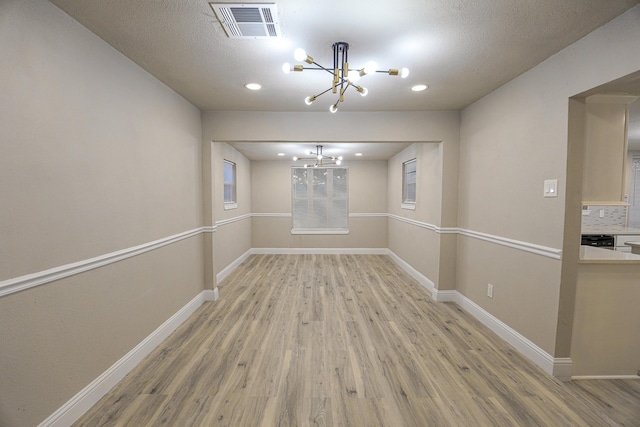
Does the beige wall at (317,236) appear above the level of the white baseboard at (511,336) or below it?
above

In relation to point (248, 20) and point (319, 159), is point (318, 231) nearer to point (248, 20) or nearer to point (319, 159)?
point (319, 159)

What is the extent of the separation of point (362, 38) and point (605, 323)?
280 cm

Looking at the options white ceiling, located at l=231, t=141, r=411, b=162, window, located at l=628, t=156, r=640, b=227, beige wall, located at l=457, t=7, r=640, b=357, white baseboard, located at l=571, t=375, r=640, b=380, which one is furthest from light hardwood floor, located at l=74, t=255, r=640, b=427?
window, located at l=628, t=156, r=640, b=227

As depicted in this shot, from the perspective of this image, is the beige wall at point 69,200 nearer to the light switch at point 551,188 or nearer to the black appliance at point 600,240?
the light switch at point 551,188

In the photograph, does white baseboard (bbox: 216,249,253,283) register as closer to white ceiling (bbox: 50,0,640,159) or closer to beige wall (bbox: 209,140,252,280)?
beige wall (bbox: 209,140,252,280)

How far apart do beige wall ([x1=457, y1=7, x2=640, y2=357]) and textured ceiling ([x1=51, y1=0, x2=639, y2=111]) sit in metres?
0.14

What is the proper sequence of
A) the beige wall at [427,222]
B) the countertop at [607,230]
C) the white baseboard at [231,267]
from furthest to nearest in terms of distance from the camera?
1. the white baseboard at [231,267]
2. the countertop at [607,230]
3. the beige wall at [427,222]

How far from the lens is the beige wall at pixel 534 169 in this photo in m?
1.84

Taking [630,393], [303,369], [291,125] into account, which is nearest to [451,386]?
[303,369]

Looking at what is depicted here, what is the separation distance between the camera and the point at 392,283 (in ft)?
14.9

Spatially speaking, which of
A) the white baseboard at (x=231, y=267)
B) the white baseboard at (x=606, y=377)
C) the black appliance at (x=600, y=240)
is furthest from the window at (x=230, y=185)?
the black appliance at (x=600, y=240)

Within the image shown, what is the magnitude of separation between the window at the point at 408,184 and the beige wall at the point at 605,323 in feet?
10.0

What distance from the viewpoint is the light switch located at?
84.7 inches

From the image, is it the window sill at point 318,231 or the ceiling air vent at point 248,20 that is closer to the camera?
the ceiling air vent at point 248,20
